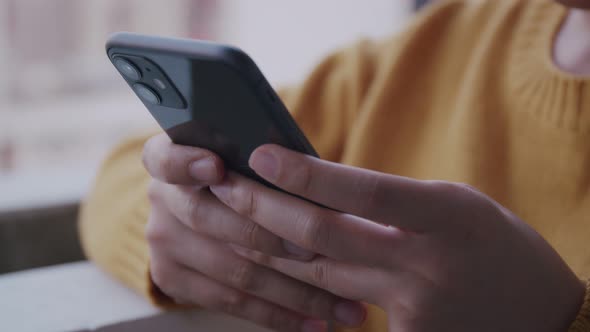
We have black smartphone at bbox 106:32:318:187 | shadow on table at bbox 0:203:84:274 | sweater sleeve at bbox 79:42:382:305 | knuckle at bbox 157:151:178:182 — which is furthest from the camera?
shadow on table at bbox 0:203:84:274

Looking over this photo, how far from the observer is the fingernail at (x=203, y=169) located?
0.45 m

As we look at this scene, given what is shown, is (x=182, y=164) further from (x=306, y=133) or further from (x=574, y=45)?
(x=574, y=45)

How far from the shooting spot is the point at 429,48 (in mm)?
750

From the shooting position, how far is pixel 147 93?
0.45 metres

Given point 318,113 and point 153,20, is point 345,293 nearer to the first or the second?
point 318,113

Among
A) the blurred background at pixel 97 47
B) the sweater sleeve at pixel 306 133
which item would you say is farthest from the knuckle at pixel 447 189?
the blurred background at pixel 97 47

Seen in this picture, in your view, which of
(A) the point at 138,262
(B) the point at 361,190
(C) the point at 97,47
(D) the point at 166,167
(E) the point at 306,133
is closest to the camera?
(B) the point at 361,190

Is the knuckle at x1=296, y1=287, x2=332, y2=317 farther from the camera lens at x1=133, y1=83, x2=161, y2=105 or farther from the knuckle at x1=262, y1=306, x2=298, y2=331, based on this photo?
the camera lens at x1=133, y1=83, x2=161, y2=105

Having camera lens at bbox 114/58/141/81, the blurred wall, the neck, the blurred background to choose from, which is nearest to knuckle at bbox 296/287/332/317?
camera lens at bbox 114/58/141/81

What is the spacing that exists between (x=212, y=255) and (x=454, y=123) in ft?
1.01

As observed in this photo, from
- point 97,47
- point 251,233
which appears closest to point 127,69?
point 251,233

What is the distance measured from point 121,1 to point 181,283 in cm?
119

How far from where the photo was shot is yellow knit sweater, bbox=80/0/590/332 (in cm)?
60

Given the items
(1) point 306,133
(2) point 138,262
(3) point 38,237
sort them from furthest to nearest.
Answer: (3) point 38,237 → (1) point 306,133 → (2) point 138,262
